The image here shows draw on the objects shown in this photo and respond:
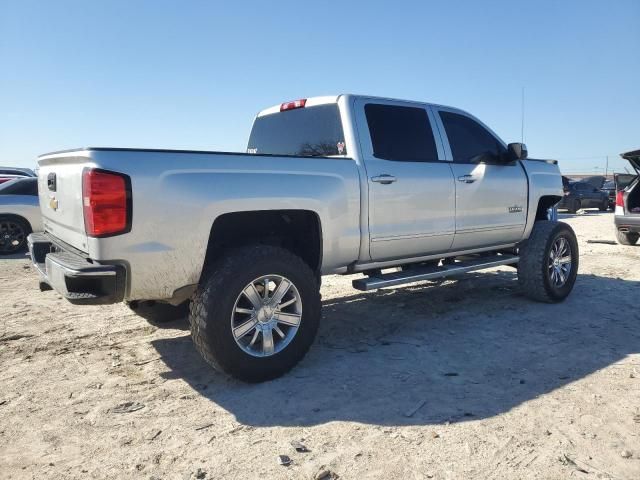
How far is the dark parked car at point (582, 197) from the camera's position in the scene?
18703 millimetres

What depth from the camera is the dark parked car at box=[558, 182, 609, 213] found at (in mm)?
18703

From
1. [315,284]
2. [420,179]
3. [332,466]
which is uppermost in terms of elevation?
[420,179]

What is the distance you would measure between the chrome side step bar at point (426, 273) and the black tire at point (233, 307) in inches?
25.2

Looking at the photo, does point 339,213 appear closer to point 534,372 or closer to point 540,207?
point 534,372

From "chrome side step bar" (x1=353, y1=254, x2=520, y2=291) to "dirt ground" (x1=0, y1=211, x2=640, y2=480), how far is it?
1.66ft

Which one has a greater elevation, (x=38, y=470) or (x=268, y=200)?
(x=268, y=200)

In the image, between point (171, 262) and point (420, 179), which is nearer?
point (171, 262)

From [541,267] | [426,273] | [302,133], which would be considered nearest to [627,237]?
[541,267]

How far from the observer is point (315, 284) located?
3.54 metres

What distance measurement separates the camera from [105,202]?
9.09ft

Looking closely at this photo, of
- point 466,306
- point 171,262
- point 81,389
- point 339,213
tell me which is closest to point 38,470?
point 81,389

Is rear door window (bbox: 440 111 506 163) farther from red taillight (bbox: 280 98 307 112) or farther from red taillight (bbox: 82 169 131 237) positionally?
red taillight (bbox: 82 169 131 237)

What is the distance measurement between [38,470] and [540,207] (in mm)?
5566

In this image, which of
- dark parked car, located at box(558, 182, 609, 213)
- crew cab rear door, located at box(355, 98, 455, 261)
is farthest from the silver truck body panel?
dark parked car, located at box(558, 182, 609, 213)
